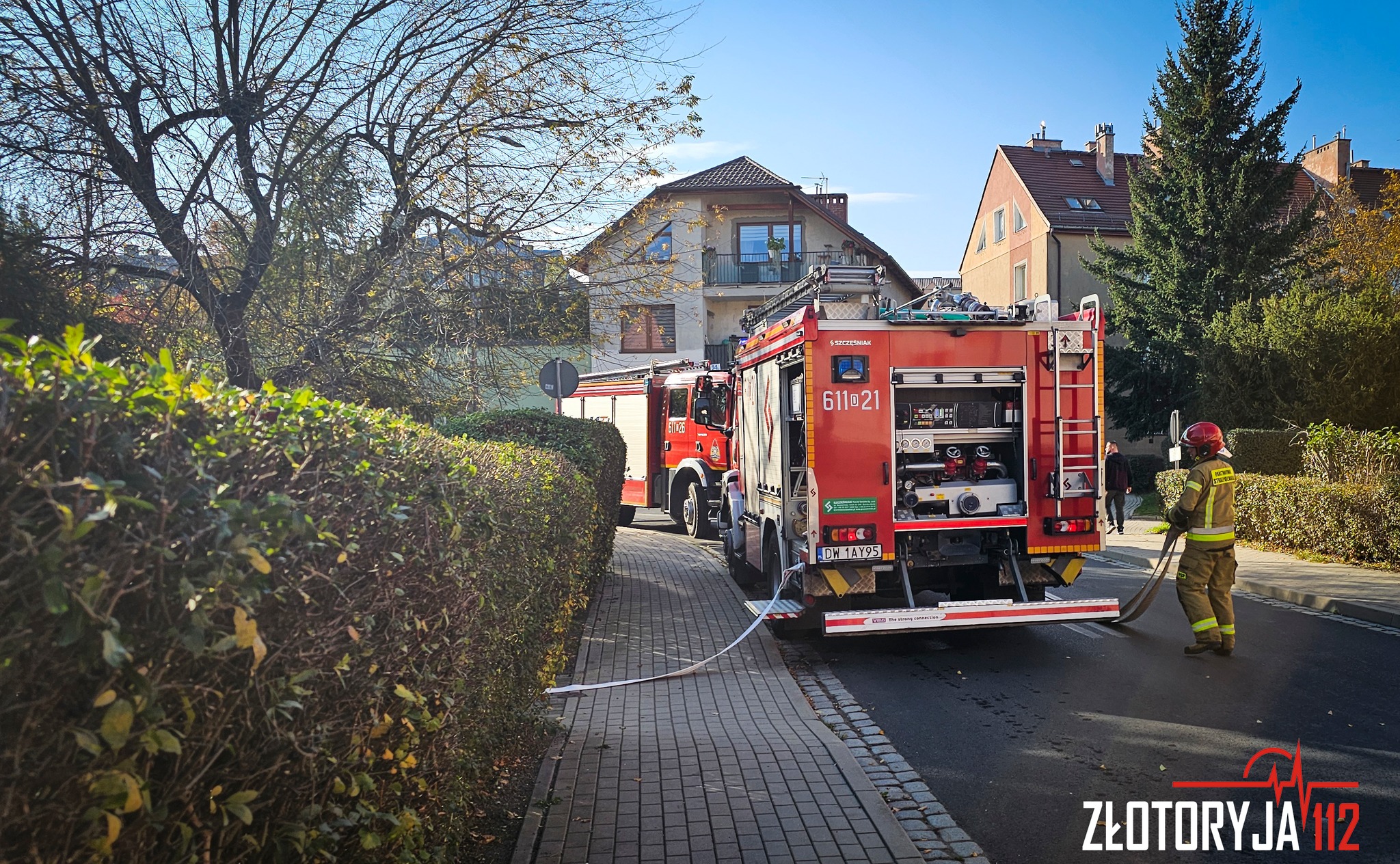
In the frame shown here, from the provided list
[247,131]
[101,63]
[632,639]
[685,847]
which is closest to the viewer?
[685,847]

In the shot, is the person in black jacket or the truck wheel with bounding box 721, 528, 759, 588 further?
the person in black jacket

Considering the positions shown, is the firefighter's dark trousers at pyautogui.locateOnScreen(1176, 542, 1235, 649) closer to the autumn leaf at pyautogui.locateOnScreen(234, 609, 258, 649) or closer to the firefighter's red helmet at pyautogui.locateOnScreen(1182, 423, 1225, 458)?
the firefighter's red helmet at pyautogui.locateOnScreen(1182, 423, 1225, 458)

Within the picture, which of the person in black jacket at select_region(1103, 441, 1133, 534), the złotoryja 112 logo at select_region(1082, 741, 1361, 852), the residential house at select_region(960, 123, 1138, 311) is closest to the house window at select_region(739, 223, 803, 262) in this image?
the residential house at select_region(960, 123, 1138, 311)

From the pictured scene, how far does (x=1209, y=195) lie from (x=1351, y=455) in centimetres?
1544

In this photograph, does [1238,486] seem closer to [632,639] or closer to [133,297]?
[632,639]

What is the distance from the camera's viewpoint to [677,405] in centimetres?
1812

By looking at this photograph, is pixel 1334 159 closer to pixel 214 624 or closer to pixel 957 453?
pixel 957 453

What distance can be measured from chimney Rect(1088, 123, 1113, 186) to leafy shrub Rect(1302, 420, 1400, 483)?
27.8 meters

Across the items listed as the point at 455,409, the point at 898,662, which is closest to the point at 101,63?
the point at 455,409

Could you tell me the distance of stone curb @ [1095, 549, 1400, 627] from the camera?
8.97 m

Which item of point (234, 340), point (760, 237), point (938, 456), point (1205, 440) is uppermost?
point (760, 237)

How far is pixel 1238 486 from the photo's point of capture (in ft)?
49.7

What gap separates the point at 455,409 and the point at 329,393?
2179 millimetres

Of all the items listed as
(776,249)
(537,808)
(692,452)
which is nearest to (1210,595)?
(537,808)
